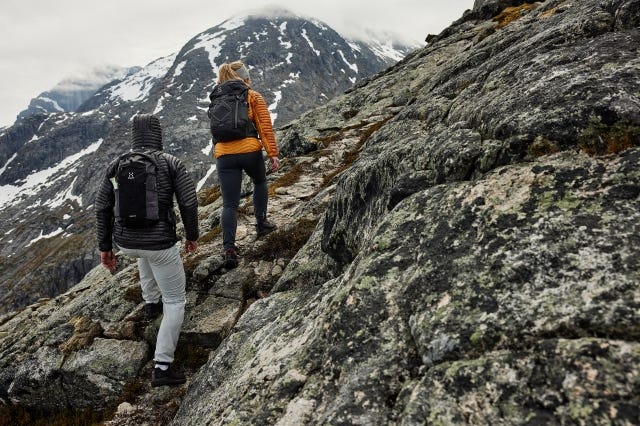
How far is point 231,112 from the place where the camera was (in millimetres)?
9672

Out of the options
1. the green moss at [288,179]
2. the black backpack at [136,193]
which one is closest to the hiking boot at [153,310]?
the black backpack at [136,193]

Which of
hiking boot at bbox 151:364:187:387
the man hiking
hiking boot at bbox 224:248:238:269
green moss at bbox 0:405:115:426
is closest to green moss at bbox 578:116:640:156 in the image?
the man hiking

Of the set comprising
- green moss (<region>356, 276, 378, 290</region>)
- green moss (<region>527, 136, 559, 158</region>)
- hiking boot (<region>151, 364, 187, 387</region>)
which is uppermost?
green moss (<region>527, 136, 559, 158</region>)

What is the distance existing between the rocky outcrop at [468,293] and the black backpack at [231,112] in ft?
9.78

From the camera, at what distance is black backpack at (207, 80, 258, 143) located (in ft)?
31.7

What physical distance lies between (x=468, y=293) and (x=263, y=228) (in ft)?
31.0

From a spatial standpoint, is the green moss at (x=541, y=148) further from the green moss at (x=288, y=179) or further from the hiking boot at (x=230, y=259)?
the green moss at (x=288, y=179)

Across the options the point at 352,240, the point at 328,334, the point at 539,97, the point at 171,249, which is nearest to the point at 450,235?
the point at 328,334

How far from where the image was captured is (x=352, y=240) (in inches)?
311

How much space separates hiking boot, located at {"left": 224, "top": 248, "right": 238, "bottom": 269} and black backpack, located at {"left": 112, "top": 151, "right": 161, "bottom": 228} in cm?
390

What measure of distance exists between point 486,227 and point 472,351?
154cm

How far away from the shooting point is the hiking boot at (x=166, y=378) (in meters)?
7.73

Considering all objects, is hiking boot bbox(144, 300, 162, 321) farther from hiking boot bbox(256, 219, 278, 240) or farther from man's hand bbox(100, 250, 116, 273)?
hiking boot bbox(256, 219, 278, 240)

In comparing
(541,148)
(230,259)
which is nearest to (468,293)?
(541,148)
